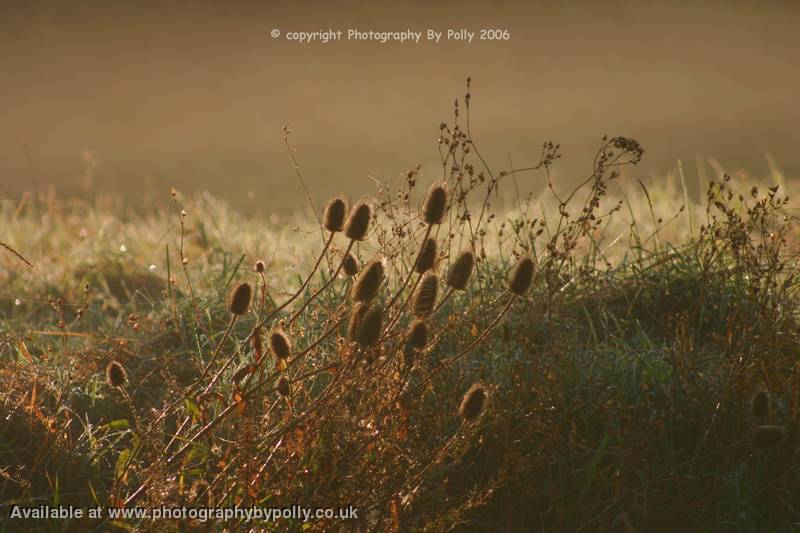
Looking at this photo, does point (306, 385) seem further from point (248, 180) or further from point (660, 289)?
point (248, 180)

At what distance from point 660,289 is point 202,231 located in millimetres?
3154

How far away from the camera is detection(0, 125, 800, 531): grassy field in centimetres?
254

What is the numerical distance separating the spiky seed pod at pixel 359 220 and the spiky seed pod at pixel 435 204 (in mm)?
150

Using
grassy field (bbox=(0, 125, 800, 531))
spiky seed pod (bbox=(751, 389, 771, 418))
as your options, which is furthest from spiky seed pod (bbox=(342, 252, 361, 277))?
spiky seed pod (bbox=(751, 389, 771, 418))

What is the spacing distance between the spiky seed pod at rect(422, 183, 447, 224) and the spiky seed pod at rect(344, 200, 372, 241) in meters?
0.15

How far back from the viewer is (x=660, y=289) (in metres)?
4.09

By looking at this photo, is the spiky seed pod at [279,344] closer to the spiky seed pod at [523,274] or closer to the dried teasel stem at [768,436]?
the spiky seed pod at [523,274]

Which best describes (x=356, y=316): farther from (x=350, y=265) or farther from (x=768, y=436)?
(x=768, y=436)

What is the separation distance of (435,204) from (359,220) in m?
0.20

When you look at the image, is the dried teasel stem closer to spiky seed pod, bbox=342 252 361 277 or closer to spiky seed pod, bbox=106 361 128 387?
spiky seed pod, bbox=342 252 361 277

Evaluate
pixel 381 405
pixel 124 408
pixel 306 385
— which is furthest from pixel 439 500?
pixel 124 408

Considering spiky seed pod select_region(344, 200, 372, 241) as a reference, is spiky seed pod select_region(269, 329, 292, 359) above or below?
below

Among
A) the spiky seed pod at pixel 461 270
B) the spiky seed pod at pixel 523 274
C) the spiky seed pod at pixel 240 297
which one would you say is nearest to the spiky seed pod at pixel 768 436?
the spiky seed pod at pixel 523 274

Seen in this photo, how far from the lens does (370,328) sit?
7.66ft
